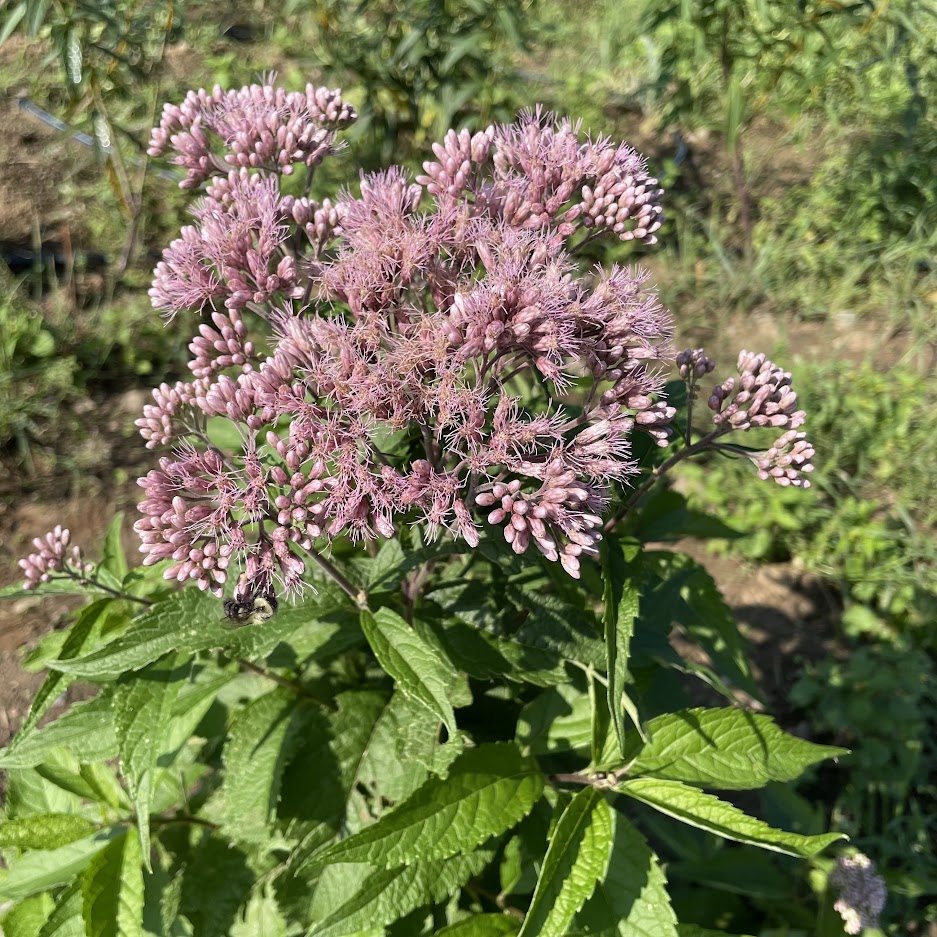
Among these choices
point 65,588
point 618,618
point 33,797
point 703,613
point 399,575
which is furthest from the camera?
point 703,613

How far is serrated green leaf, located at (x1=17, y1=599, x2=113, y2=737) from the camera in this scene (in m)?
1.63

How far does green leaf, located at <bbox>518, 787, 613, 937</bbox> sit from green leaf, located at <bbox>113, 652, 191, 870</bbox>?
805 millimetres

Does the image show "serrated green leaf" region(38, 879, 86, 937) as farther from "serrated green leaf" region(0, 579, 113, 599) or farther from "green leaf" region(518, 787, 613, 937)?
"green leaf" region(518, 787, 613, 937)

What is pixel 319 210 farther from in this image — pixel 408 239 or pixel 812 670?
pixel 812 670

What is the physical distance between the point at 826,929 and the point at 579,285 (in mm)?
2309

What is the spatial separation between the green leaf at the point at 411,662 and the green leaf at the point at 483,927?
0.57 meters

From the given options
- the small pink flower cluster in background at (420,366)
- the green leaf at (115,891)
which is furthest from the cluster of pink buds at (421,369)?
the green leaf at (115,891)

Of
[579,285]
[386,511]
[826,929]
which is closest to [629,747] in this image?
[386,511]

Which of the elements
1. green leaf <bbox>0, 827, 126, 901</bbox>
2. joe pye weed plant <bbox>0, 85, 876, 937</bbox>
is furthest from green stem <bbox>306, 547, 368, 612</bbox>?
green leaf <bbox>0, 827, 126, 901</bbox>

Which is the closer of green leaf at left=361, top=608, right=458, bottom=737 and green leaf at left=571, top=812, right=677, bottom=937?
green leaf at left=361, top=608, right=458, bottom=737

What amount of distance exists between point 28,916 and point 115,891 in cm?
45

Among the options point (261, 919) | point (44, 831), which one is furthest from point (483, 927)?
point (44, 831)

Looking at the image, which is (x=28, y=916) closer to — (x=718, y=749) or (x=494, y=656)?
(x=494, y=656)

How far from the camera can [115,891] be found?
71.1 inches
